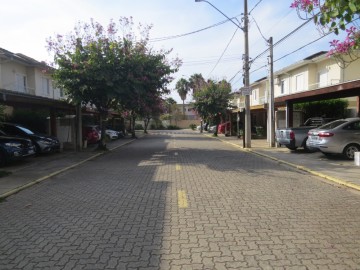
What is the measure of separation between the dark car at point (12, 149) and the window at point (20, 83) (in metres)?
13.8

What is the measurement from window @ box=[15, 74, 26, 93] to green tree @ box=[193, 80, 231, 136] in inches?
714

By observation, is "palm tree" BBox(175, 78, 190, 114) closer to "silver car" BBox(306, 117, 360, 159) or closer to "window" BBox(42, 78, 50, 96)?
"window" BBox(42, 78, 50, 96)

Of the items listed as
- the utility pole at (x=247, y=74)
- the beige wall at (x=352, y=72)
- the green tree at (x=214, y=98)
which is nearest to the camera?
the utility pole at (x=247, y=74)

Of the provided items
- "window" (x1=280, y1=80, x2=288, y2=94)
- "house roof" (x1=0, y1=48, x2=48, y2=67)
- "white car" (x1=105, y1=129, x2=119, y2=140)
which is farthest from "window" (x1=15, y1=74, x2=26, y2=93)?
"window" (x1=280, y1=80, x2=288, y2=94)

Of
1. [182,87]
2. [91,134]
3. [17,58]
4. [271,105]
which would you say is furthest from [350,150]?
[182,87]

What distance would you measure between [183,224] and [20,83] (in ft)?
85.8

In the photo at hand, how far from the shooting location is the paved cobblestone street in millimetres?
4941

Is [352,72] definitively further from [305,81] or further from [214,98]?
[214,98]

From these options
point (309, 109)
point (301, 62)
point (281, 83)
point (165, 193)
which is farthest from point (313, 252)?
point (281, 83)

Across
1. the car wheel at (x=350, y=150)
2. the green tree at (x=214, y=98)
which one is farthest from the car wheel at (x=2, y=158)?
the green tree at (x=214, y=98)

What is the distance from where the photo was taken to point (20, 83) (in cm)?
2917

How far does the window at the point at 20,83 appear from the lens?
93.5ft

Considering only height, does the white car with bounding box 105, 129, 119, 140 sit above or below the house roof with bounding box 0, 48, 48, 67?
below

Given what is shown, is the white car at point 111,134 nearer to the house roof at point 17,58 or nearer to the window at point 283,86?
the house roof at point 17,58
